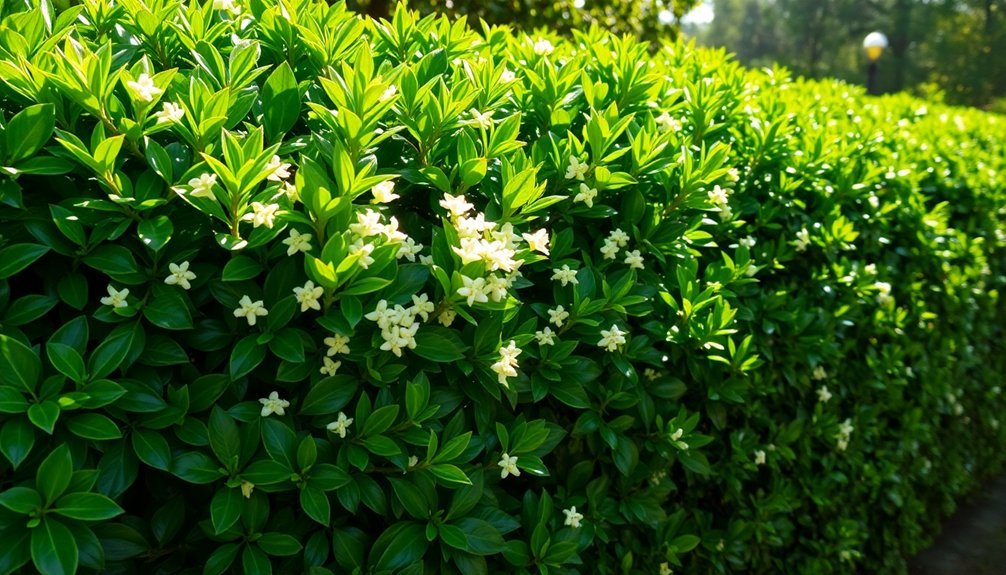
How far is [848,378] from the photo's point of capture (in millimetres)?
3363

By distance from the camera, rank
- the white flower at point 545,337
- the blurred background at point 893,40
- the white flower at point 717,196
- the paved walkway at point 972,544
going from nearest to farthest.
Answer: the white flower at point 545,337
the white flower at point 717,196
the paved walkway at point 972,544
the blurred background at point 893,40

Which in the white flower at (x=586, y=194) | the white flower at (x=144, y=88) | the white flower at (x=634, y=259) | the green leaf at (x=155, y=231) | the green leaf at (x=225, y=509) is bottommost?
the green leaf at (x=225, y=509)

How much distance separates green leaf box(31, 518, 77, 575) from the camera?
1.35 meters

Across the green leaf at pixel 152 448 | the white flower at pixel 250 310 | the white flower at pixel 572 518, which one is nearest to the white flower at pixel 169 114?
the white flower at pixel 250 310

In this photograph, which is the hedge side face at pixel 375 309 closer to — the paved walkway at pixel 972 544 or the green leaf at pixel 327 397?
the green leaf at pixel 327 397

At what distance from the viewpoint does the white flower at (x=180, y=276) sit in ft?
5.29

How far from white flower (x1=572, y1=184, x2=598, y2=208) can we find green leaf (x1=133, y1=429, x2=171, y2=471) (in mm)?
1174

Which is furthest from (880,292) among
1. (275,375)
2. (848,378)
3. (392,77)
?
(275,375)

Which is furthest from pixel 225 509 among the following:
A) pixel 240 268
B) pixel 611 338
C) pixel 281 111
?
pixel 611 338

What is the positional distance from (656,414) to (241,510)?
124cm

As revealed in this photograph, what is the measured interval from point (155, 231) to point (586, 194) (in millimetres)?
1080

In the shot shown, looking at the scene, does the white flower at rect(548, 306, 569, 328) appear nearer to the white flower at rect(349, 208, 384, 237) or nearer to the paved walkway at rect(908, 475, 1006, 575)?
the white flower at rect(349, 208, 384, 237)

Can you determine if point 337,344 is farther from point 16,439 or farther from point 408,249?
point 16,439

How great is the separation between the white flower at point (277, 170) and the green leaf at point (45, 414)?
1.93 feet
